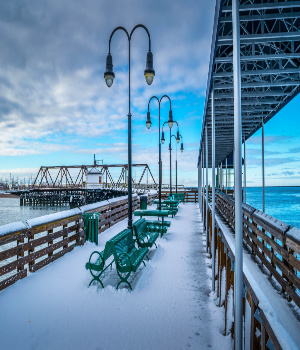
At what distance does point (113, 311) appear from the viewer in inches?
139

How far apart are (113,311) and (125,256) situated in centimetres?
125

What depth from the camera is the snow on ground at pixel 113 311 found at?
293cm

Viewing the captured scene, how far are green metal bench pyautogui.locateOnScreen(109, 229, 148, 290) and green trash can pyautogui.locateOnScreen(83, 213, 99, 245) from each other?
79.1 inches

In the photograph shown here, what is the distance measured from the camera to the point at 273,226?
306 cm

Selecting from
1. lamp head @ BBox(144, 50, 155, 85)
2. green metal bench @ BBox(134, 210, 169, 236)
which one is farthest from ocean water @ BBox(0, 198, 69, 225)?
lamp head @ BBox(144, 50, 155, 85)

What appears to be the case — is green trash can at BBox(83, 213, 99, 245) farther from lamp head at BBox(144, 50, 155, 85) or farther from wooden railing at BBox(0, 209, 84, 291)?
lamp head at BBox(144, 50, 155, 85)

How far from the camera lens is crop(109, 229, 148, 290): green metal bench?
4184mm

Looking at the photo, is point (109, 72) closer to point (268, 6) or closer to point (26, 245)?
point (268, 6)

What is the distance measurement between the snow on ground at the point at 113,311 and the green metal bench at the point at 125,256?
Result: 29cm

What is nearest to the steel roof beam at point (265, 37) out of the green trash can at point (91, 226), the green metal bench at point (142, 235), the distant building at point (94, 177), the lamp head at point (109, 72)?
the lamp head at point (109, 72)

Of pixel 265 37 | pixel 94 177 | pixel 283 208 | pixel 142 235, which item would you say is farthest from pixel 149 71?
pixel 283 208

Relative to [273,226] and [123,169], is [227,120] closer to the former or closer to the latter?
[273,226]

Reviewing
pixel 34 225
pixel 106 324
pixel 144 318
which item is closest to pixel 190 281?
pixel 144 318

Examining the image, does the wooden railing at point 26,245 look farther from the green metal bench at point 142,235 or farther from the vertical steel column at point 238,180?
A: the vertical steel column at point 238,180
